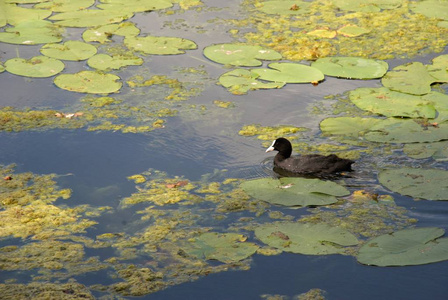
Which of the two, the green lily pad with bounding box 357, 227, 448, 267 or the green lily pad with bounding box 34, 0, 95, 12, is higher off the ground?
the green lily pad with bounding box 34, 0, 95, 12

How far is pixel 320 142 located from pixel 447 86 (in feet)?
7.81

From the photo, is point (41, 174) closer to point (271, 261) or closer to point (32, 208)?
point (32, 208)

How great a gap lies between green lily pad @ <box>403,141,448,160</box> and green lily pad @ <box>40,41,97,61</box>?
16.8ft

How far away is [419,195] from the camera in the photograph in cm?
678

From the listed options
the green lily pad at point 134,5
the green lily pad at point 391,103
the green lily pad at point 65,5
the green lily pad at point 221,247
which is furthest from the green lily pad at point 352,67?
the green lily pad at point 65,5

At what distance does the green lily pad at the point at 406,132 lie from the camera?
25.9 feet

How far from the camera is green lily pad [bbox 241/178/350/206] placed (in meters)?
6.75

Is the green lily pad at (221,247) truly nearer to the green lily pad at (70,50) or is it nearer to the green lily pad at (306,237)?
the green lily pad at (306,237)

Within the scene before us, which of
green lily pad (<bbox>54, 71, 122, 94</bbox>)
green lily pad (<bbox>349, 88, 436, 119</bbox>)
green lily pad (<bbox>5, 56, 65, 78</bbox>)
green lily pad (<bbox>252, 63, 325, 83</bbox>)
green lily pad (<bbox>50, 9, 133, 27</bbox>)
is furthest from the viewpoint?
green lily pad (<bbox>50, 9, 133, 27</bbox>)

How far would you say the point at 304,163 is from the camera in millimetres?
7492

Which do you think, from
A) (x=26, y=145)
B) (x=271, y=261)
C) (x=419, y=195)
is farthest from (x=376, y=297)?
(x=26, y=145)

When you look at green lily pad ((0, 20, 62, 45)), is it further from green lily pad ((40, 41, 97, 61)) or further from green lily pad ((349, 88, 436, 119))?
green lily pad ((349, 88, 436, 119))

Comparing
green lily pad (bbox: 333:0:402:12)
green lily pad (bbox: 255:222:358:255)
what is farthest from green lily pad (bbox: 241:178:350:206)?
green lily pad (bbox: 333:0:402:12)

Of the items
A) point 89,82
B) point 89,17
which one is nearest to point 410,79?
point 89,82
